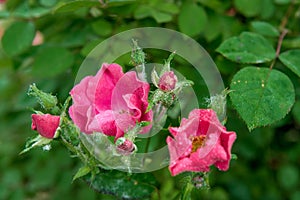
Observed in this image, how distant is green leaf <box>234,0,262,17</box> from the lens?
138 cm

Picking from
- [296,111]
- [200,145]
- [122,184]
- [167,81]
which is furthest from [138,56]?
[296,111]

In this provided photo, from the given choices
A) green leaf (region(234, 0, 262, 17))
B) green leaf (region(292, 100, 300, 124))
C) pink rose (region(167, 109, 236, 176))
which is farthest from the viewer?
green leaf (region(292, 100, 300, 124))

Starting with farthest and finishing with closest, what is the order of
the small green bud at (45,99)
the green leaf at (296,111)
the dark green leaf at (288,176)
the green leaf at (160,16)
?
the dark green leaf at (288,176) → the green leaf at (296,111) → the green leaf at (160,16) → the small green bud at (45,99)

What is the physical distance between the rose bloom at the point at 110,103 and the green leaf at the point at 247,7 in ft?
1.85

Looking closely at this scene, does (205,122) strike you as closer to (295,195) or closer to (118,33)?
(118,33)

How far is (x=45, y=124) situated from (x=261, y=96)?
42cm

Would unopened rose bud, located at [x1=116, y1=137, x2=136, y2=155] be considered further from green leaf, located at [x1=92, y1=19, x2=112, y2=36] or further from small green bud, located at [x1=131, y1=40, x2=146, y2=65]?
green leaf, located at [x1=92, y1=19, x2=112, y2=36]

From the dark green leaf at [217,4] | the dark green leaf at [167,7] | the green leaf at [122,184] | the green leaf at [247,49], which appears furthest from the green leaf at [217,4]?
the green leaf at [122,184]

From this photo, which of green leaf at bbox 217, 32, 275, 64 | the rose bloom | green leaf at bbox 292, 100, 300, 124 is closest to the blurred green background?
green leaf at bbox 292, 100, 300, 124

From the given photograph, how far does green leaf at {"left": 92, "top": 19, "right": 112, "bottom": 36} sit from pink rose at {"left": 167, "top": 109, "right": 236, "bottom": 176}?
1.66 ft

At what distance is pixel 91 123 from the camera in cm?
88

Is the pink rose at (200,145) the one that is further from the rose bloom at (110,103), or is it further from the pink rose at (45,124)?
the pink rose at (45,124)

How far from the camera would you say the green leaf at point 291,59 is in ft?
3.78

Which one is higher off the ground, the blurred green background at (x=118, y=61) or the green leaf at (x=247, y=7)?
the green leaf at (x=247, y=7)
